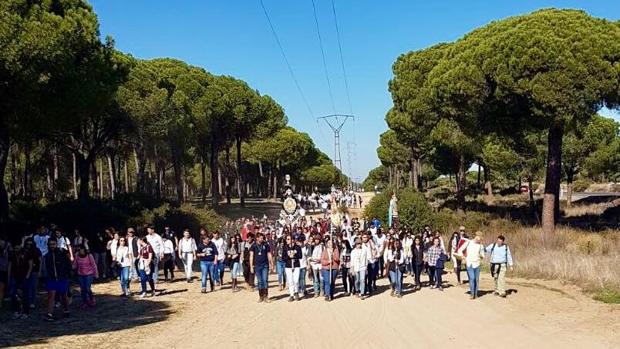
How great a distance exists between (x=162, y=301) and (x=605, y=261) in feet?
40.8

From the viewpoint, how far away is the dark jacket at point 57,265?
13570 millimetres

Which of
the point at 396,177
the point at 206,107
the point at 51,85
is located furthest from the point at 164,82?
the point at 396,177

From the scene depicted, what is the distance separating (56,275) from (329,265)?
6.30 metres

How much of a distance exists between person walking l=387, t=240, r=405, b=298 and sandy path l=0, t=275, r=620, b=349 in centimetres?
35

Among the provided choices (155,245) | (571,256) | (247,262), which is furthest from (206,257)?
(571,256)

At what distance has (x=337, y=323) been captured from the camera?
44.0 feet

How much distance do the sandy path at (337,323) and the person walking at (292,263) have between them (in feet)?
1.17

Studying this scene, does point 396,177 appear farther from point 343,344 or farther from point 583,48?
point 343,344

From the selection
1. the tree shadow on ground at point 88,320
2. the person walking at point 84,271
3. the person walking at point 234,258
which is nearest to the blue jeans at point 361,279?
the person walking at point 234,258

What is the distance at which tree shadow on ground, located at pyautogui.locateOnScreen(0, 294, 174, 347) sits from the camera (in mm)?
11891

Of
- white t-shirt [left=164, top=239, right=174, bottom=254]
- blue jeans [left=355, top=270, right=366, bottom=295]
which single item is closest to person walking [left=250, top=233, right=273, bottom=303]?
blue jeans [left=355, top=270, right=366, bottom=295]

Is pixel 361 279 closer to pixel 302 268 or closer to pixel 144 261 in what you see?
pixel 302 268

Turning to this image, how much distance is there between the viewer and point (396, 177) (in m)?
82.0

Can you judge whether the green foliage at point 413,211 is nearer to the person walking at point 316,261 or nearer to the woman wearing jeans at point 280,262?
the woman wearing jeans at point 280,262
